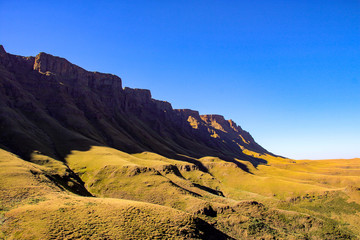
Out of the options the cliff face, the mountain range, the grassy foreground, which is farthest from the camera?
the cliff face

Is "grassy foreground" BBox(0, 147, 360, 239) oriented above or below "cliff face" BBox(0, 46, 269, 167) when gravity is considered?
below

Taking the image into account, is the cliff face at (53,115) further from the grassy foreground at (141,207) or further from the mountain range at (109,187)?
the grassy foreground at (141,207)

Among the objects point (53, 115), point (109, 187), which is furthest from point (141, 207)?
point (53, 115)

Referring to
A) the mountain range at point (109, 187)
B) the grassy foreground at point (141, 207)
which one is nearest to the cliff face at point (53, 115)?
the mountain range at point (109, 187)

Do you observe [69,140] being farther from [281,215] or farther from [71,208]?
[281,215]

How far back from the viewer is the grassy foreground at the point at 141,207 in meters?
29.9

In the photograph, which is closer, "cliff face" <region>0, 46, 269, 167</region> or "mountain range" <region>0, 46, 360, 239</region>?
"mountain range" <region>0, 46, 360, 239</region>

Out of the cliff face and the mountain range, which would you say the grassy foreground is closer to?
the mountain range

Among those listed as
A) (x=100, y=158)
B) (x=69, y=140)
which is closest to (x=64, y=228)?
Answer: (x=100, y=158)

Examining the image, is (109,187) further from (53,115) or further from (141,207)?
(53,115)

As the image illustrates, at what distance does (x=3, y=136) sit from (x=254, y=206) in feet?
357

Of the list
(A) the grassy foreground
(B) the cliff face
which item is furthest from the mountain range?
(B) the cliff face

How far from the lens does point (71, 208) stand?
33344 millimetres

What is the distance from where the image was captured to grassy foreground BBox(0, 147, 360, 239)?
98.1 ft
